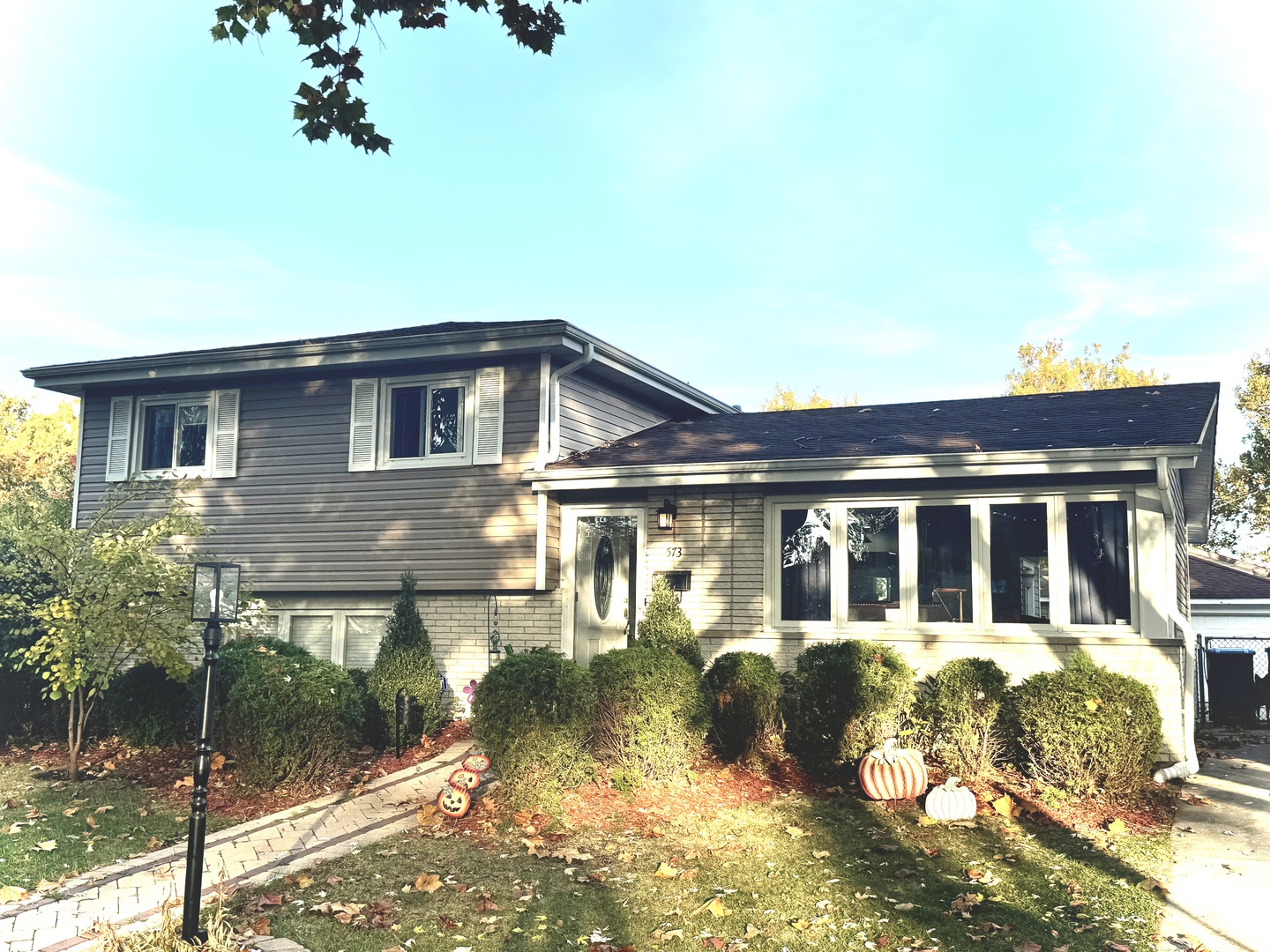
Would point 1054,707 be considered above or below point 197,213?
below

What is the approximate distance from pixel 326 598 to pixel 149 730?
10.8 feet

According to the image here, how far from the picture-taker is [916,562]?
10.8 metres

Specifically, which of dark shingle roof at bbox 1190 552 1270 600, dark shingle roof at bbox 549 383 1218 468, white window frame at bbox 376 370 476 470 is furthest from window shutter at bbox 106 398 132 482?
dark shingle roof at bbox 1190 552 1270 600

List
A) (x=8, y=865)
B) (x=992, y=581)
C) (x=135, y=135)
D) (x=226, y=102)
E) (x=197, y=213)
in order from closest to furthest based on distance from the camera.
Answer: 1. (x=8, y=865)
2. (x=992, y=581)
3. (x=226, y=102)
4. (x=135, y=135)
5. (x=197, y=213)

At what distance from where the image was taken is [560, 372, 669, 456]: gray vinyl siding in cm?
1301

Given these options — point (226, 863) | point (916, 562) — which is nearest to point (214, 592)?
point (226, 863)

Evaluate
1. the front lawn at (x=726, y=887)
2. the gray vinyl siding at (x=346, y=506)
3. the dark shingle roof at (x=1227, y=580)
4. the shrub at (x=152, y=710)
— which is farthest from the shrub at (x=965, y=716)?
the dark shingle roof at (x=1227, y=580)

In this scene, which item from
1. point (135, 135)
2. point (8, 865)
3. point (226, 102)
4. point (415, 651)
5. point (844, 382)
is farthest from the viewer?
point (844, 382)

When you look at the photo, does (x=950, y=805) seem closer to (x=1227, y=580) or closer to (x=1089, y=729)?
(x=1089, y=729)

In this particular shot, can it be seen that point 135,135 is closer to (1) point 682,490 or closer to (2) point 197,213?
(2) point 197,213

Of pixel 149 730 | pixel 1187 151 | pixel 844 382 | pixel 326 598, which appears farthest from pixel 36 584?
pixel 844 382

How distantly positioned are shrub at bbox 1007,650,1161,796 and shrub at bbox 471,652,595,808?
13.0 feet

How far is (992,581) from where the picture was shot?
413 inches

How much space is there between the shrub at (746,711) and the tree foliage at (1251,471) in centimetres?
2505
